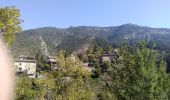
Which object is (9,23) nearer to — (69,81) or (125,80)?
(69,81)

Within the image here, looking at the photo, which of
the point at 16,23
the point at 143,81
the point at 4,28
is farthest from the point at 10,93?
the point at 143,81

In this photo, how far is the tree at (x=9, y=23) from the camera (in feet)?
30.9

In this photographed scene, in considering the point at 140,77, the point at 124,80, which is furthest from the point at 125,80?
the point at 140,77

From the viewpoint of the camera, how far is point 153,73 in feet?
85.9

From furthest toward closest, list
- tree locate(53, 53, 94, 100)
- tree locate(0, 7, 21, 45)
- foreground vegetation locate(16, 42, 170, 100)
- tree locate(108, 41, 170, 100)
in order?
tree locate(53, 53, 94, 100), foreground vegetation locate(16, 42, 170, 100), tree locate(108, 41, 170, 100), tree locate(0, 7, 21, 45)

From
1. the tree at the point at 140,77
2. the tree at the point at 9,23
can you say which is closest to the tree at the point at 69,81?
the tree at the point at 140,77

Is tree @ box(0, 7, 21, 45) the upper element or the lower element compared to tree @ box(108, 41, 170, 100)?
upper

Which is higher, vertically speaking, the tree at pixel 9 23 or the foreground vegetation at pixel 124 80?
the tree at pixel 9 23

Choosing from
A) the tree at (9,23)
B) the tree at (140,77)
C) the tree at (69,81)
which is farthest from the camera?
the tree at (69,81)

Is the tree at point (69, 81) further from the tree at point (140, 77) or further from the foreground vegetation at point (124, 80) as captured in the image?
the tree at point (140, 77)

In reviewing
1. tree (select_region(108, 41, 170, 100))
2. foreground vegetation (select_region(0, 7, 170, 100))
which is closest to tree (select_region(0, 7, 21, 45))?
foreground vegetation (select_region(0, 7, 170, 100))

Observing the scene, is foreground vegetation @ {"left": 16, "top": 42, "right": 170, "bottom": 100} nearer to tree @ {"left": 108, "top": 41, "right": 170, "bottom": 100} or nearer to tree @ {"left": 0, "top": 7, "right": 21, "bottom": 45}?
tree @ {"left": 108, "top": 41, "right": 170, "bottom": 100}

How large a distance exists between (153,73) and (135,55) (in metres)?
1.85

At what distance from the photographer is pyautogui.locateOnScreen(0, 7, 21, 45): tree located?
9422 mm
